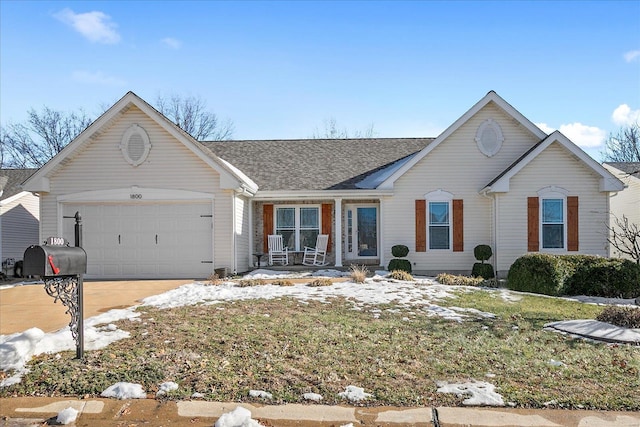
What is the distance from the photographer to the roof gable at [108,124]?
47.6 feet

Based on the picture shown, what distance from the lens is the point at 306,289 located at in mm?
11375

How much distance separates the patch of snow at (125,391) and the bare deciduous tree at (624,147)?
42.1 metres

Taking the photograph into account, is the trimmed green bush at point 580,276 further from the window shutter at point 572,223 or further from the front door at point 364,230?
the front door at point 364,230

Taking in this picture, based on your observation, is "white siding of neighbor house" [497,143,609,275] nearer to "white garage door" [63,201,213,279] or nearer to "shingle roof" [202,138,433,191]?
"shingle roof" [202,138,433,191]

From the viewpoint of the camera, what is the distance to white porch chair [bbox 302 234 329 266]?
56.5ft

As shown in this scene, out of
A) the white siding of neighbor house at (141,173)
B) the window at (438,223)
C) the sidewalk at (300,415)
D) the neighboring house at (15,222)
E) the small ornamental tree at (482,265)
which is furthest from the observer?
the neighboring house at (15,222)

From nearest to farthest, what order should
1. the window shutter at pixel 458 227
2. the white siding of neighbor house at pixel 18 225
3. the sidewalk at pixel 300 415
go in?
the sidewalk at pixel 300 415, the window shutter at pixel 458 227, the white siding of neighbor house at pixel 18 225

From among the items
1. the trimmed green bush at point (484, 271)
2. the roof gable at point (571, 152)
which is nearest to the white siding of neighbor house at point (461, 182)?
the trimmed green bush at point (484, 271)

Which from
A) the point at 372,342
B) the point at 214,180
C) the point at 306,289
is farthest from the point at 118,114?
the point at 372,342

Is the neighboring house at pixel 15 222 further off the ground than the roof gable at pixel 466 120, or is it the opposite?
the roof gable at pixel 466 120

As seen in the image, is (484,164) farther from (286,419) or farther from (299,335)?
(286,419)

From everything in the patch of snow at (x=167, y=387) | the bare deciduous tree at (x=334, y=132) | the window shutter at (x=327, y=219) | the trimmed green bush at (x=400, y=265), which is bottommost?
the patch of snow at (x=167, y=387)

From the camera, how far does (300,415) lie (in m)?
4.26

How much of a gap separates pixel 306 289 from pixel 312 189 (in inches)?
232
